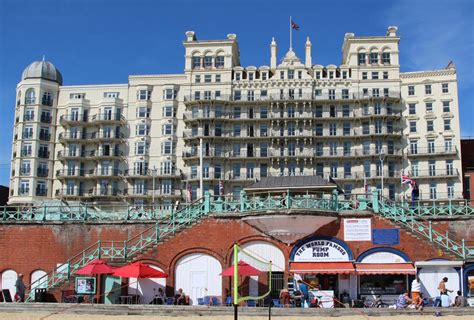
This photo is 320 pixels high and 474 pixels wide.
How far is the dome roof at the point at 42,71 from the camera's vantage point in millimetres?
85562

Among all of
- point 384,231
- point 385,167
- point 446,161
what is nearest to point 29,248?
point 384,231

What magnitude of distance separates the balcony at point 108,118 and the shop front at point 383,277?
55.5m

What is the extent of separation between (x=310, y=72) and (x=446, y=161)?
21615mm

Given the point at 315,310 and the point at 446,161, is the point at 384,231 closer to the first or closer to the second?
the point at 315,310

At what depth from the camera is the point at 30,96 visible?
85.1 meters

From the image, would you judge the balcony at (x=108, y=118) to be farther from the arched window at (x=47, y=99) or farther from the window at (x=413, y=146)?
the window at (x=413, y=146)

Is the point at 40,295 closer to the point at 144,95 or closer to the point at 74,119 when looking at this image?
the point at 74,119

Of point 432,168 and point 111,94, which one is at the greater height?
point 111,94

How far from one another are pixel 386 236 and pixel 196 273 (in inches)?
437

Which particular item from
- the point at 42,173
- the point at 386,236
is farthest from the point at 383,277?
the point at 42,173

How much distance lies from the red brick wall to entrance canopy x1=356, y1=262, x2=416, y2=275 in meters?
0.82

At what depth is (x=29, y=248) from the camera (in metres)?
37.4

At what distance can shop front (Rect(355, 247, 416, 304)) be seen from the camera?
32781 millimetres

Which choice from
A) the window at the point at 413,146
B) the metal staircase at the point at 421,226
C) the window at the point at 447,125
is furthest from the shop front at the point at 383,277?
the window at the point at 447,125
